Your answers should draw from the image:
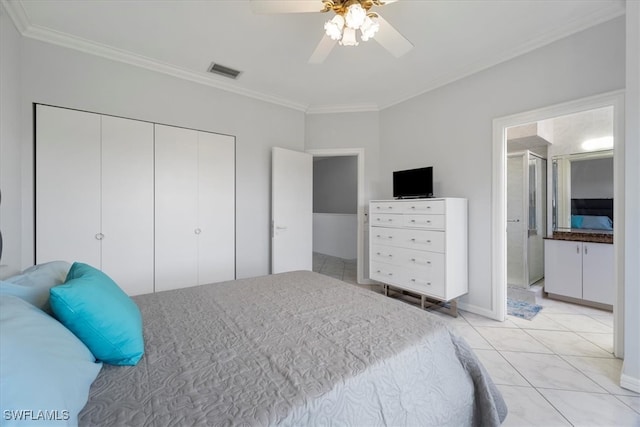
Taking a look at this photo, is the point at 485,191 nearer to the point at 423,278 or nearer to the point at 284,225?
the point at 423,278

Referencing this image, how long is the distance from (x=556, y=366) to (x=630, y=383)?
35cm

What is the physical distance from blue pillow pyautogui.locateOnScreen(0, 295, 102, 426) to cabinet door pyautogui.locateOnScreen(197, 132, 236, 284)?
229 centimetres

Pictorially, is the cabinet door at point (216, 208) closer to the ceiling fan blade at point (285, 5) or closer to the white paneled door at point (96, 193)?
the white paneled door at point (96, 193)

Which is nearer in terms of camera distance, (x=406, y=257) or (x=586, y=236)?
(x=406, y=257)

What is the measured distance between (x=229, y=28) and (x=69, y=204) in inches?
80.7

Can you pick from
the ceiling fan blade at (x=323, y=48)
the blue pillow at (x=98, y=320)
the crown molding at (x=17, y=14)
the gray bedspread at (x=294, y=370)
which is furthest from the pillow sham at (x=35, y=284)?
the crown molding at (x=17, y=14)

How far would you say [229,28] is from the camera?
7.41 feet

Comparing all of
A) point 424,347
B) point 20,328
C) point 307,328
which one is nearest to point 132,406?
point 20,328

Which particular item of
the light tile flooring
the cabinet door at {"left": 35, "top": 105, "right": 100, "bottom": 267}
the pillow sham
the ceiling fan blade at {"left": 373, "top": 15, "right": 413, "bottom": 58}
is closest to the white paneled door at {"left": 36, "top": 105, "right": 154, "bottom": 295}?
the cabinet door at {"left": 35, "top": 105, "right": 100, "bottom": 267}

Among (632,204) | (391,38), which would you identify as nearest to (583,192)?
(632,204)

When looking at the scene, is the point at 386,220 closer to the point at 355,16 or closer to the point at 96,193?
the point at 355,16

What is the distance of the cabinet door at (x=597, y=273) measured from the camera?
293cm

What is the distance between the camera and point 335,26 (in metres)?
1.59

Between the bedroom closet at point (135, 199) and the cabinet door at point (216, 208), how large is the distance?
0.01 m
